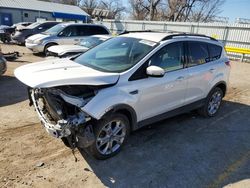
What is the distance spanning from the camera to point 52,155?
163 inches

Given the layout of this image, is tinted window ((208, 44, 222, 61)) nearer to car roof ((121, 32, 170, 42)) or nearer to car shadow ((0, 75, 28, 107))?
car roof ((121, 32, 170, 42))

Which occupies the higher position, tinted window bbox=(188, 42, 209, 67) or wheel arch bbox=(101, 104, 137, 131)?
tinted window bbox=(188, 42, 209, 67)

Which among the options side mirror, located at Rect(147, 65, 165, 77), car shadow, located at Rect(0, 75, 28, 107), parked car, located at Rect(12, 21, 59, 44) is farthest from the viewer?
parked car, located at Rect(12, 21, 59, 44)

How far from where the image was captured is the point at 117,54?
4773mm

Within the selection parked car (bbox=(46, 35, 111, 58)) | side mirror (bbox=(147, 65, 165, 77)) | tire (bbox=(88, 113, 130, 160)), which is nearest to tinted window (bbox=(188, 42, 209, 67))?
side mirror (bbox=(147, 65, 165, 77))

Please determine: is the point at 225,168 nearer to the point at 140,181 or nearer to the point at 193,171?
the point at 193,171

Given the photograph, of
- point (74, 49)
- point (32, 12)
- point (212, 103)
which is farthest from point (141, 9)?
point (212, 103)

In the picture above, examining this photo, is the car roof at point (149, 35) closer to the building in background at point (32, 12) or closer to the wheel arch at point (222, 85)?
the wheel arch at point (222, 85)

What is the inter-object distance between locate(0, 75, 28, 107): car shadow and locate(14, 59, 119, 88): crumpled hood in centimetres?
270

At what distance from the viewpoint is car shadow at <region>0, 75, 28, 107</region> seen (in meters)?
6.56

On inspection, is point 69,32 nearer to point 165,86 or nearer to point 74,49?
point 74,49

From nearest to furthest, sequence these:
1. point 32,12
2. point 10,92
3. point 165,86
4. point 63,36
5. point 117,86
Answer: point 117,86
point 165,86
point 10,92
point 63,36
point 32,12

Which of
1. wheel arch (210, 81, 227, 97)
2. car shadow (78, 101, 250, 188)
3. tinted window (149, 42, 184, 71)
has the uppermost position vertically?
tinted window (149, 42, 184, 71)

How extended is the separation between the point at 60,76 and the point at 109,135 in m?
1.16
